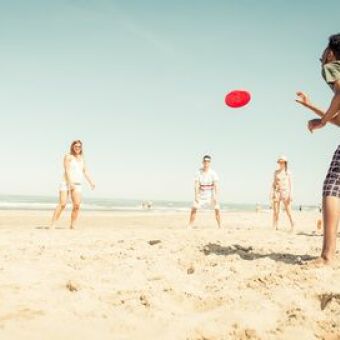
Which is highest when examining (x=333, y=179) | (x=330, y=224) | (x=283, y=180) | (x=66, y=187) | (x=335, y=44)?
(x=335, y=44)

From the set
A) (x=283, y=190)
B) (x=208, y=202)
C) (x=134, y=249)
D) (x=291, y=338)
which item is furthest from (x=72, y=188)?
(x=291, y=338)

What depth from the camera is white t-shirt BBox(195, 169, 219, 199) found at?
456 inches

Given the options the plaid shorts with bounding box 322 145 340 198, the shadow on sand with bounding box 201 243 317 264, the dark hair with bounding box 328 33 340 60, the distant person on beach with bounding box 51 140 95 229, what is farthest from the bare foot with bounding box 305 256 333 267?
the distant person on beach with bounding box 51 140 95 229

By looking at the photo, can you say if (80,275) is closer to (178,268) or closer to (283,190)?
(178,268)

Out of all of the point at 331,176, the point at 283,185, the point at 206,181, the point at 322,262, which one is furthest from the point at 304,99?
the point at 283,185

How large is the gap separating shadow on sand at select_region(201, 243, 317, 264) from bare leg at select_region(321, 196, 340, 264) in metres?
0.35

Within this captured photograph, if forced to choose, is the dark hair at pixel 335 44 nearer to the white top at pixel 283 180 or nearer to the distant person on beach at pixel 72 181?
the distant person on beach at pixel 72 181

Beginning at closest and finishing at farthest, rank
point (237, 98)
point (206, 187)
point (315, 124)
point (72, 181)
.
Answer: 1. point (315, 124)
2. point (237, 98)
3. point (72, 181)
4. point (206, 187)

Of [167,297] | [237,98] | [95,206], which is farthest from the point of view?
[95,206]

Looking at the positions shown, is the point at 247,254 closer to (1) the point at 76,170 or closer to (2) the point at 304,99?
(2) the point at 304,99

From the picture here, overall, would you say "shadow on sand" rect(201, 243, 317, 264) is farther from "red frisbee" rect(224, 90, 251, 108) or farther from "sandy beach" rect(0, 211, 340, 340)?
"red frisbee" rect(224, 90, 251, 108)

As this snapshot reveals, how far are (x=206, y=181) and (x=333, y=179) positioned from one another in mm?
7501

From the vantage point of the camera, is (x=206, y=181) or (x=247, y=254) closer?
(x=247, y=254)

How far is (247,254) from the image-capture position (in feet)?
16.6
